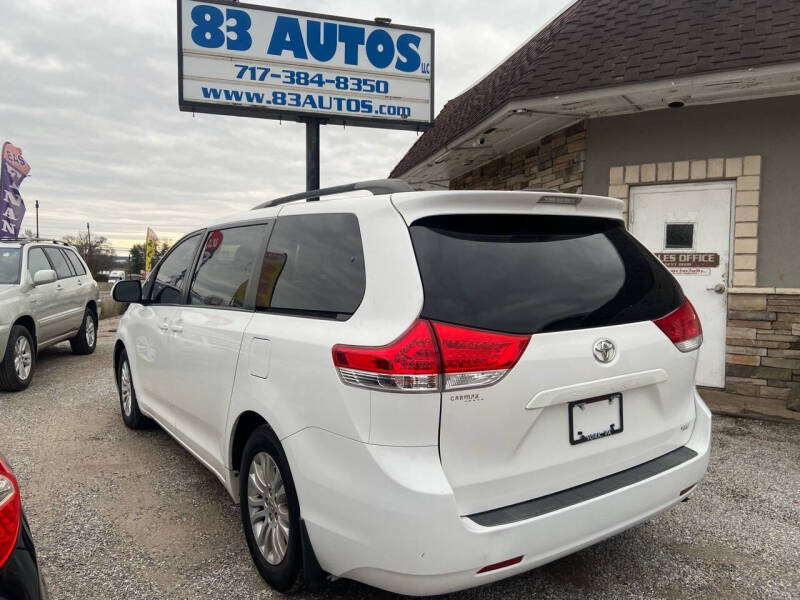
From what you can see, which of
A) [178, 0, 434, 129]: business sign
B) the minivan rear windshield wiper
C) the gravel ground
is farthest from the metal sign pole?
the minivan rear windshield wiper

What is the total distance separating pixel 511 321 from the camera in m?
2.02

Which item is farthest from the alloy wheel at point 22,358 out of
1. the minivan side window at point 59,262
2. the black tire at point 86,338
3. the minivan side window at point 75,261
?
the minivan side window at point 75,261

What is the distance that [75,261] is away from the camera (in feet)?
29.9

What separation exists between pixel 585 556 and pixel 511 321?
1545 mm

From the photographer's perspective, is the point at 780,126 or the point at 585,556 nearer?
the point at 585,556

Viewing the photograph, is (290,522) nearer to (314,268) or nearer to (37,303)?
(314,268)

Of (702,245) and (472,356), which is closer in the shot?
(472,356)

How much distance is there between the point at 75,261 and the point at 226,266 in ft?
23.7

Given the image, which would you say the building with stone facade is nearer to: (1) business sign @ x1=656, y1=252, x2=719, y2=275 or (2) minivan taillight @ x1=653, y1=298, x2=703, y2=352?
(1) business sign @ x1=656, y1=252, x2=719, y2=275

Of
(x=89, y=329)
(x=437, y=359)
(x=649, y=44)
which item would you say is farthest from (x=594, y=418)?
(x=89, y=329)

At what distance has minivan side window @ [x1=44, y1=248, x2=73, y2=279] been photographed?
811cm

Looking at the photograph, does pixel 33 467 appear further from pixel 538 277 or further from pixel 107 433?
pixel 538 277

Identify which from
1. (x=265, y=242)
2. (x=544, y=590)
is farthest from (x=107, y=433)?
(x=544, y=590)

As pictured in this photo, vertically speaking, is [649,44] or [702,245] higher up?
[649,44]
